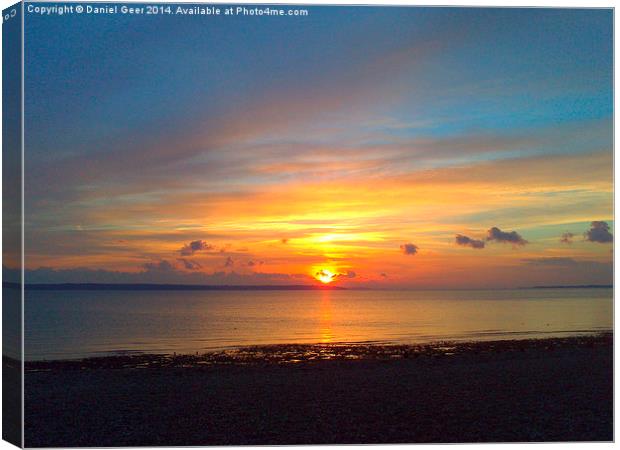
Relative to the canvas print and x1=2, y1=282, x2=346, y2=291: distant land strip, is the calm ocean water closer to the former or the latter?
x1=2, y1=282, x2=346, y2=291: distant land strip

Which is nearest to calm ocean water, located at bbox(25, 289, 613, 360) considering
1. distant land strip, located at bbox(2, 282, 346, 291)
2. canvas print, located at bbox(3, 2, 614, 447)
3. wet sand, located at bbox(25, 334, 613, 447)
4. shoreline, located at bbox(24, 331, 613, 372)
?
shoreline, located at bbox(24, 331, 613, 372)

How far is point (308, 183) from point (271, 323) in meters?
26.7

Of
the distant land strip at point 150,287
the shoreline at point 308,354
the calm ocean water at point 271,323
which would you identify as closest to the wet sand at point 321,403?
the shoreline at point 308,354

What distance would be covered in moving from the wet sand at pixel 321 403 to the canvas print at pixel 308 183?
0.12 ft

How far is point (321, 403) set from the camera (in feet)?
33.5

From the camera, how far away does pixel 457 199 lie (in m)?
10.5

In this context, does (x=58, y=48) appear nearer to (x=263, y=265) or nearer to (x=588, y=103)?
(x=263, y=265)

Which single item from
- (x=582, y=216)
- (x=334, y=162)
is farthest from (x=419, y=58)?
(x=582, y=216)

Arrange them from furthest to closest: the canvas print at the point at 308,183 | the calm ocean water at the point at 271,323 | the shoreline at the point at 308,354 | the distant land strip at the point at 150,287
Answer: the calm ocean water at the point at 271,323
the shoreline at the point at 308,354
the distant land strip at the point at 150,287
the canvas print at the point at 308,183

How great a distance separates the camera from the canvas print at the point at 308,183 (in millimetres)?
9031

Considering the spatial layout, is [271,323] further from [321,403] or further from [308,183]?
[308,183]

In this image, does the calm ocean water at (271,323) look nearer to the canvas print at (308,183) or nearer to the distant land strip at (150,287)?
the distant land strip at (150,287)

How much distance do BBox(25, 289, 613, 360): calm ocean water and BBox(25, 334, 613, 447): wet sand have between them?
2.51 meters

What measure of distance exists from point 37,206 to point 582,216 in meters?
6.60
